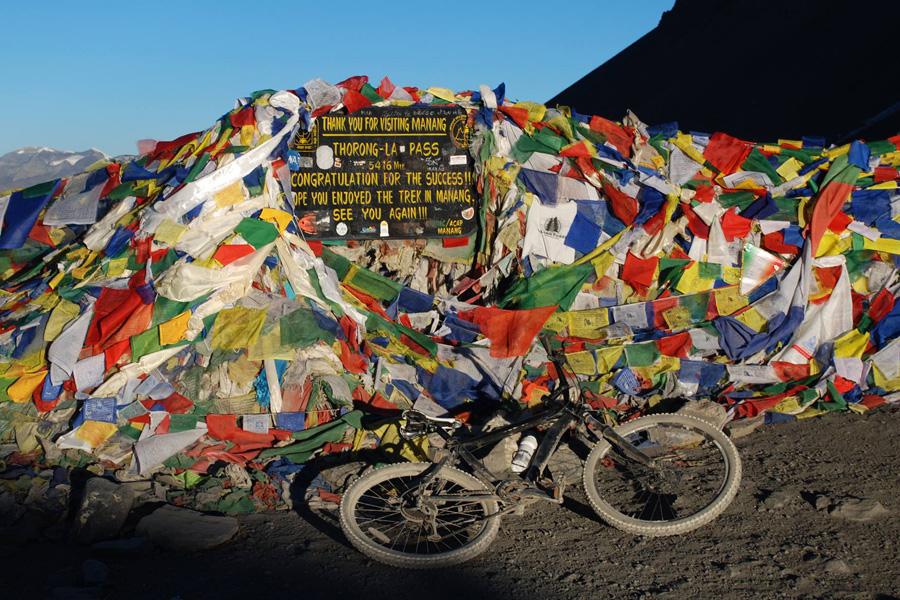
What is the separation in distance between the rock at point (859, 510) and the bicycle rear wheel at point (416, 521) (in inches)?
84.1

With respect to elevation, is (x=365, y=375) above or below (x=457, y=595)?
above

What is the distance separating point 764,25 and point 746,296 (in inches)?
1358

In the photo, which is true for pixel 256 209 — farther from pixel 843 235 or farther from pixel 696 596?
pixel 843 235

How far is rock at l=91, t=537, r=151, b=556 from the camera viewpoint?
18.3 ft

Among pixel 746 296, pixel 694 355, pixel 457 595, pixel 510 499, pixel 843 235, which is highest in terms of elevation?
pixel 843 235

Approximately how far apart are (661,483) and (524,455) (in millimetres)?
857

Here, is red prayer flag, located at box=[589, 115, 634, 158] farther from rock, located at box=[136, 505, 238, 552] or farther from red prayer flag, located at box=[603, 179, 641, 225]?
rock, located at box=[136, 505, 238, 552]

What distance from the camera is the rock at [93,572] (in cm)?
517

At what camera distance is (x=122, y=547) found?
5.59 meters

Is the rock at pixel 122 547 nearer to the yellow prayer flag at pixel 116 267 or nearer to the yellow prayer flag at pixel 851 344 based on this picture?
the yellow prayer flag at pixel 116 267

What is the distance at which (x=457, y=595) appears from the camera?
4.96 m

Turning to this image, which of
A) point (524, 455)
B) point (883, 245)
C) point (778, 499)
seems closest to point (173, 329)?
point (524, 455)

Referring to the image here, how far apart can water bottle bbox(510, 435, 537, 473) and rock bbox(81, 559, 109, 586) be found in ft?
8.25

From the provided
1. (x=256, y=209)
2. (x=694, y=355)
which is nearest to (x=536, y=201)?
(x=694, y=355)
